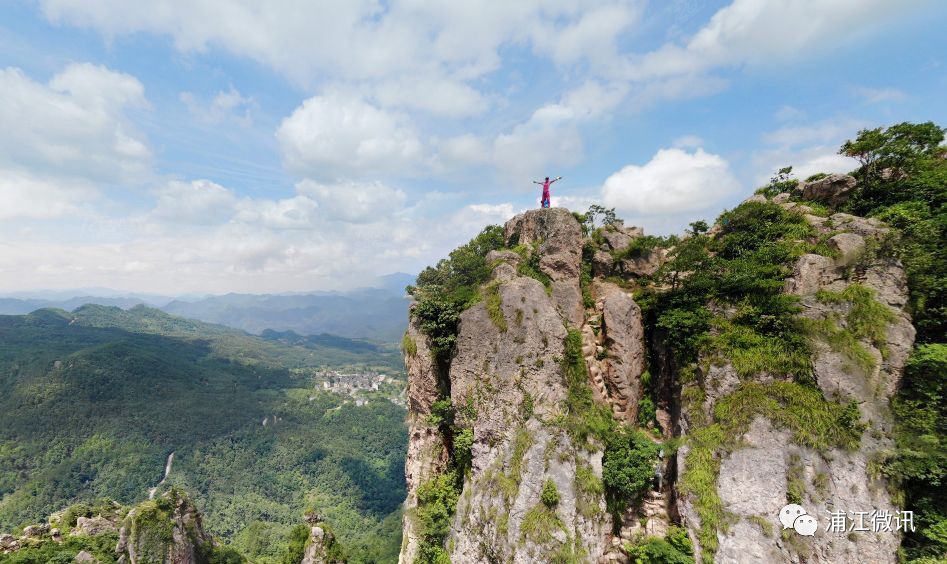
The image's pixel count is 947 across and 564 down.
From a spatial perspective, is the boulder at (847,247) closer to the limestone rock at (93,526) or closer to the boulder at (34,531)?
the limestone rock at (93,526)

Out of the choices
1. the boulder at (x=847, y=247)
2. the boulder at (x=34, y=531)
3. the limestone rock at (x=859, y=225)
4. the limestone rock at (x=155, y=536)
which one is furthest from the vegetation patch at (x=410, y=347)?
the boulder at (x=34, y=531)

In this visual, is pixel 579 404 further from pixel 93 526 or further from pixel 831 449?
pixel 93 526

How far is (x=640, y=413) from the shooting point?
23.0 meters

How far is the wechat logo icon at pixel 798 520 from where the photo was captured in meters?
15.5

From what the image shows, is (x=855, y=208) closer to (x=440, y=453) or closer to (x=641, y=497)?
A: (x=641, y=497)

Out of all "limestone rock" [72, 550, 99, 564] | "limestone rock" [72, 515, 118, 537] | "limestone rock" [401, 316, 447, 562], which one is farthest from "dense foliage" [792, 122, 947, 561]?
"limestone rock" [72, 515, 118, 537]

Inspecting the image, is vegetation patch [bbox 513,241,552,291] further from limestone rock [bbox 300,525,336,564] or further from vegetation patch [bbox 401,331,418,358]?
limestone rock [bbox 300,525,336,564]

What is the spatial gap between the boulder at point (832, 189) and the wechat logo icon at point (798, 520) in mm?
23411

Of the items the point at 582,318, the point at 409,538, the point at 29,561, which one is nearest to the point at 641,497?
the point at 582,318

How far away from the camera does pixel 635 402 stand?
2311cm

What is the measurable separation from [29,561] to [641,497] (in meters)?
56.2

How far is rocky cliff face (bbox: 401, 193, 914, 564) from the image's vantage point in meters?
16.2

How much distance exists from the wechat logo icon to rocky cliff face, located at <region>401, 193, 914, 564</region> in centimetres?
25

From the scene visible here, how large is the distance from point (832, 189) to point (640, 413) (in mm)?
23323
